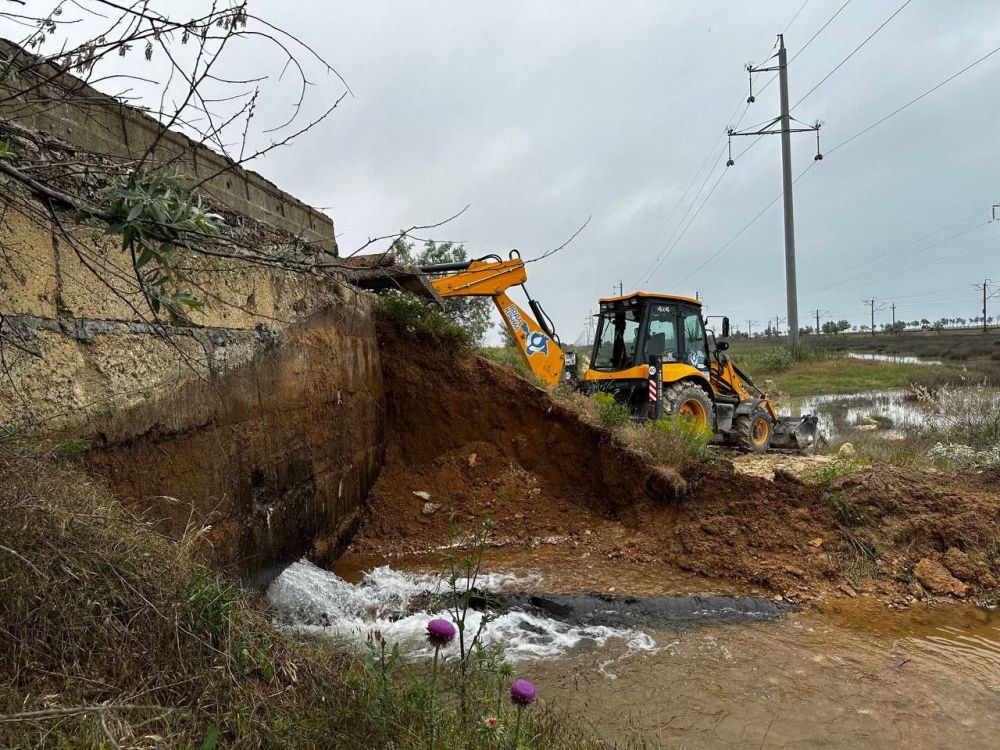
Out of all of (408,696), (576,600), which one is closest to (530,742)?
(408,696)

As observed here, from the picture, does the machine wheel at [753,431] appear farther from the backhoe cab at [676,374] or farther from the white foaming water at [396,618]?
the white foaming water at [396,618]

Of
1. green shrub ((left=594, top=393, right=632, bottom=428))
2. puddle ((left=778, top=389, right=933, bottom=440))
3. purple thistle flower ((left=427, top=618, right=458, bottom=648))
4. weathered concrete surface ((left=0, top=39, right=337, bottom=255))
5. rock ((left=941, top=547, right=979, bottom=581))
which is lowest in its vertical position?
rock ((left=941, top=547, right=979, bottom=581))

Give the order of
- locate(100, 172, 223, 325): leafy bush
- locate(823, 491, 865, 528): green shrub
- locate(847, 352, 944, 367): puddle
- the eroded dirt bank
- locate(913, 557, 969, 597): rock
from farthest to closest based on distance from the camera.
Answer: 1. locate(847, 352, 944, 367): puddle
2. locate(823, 491, 865, 528): green shrub
3. the eroded dirt bank
4. locate(913, 557, 969, 597): rock
5. locate(100, 172, 223, 325): leafy bush

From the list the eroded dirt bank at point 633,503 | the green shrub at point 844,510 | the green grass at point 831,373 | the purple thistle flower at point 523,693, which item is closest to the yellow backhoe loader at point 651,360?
the eroded dirt bank at point 633,503

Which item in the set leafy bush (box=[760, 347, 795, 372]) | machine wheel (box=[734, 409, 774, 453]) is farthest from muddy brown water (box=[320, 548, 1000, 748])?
leafy bush (box=[760, 347, 795, 372])

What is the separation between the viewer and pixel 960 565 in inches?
229

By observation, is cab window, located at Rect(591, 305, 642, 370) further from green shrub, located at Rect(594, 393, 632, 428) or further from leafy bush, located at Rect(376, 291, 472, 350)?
leafy bush, located at Rect(376, 291, 472, 350)

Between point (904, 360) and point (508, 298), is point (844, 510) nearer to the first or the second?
point (508, 298)

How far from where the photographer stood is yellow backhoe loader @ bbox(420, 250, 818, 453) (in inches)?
377

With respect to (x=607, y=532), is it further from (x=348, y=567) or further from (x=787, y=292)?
(x=787, y=292)

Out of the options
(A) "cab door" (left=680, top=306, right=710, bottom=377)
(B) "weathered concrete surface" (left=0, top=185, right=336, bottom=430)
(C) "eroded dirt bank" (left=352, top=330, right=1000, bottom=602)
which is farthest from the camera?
(A) "cab door" (left=680, top=306, right=710, bottom=377)

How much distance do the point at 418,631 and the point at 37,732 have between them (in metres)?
3.47

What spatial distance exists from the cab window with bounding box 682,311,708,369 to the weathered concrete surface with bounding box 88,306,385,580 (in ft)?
18.2

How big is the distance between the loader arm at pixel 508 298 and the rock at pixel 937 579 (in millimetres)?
4793
